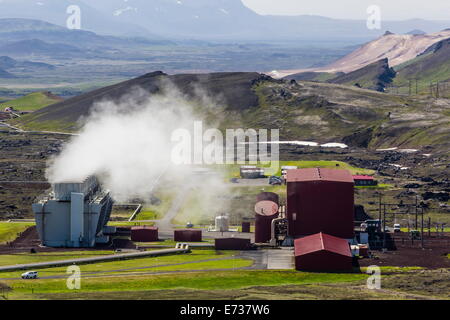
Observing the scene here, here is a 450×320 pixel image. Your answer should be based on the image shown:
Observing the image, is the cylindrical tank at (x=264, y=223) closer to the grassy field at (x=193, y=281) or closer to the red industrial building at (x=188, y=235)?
the red industrial building at (x=188, y=235)

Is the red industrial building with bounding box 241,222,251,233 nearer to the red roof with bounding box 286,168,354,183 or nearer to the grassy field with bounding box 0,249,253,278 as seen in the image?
the red roof with bounding box 286,168,354,183

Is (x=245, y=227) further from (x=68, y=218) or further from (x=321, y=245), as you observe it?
(x=321, y=245)

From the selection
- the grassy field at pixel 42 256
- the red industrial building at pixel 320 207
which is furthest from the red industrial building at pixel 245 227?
the grassy field at pixel 42 256

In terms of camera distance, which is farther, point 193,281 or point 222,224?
point 222,224

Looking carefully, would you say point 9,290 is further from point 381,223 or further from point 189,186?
point 189,186

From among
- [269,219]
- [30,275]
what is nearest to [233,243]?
[269,219]
